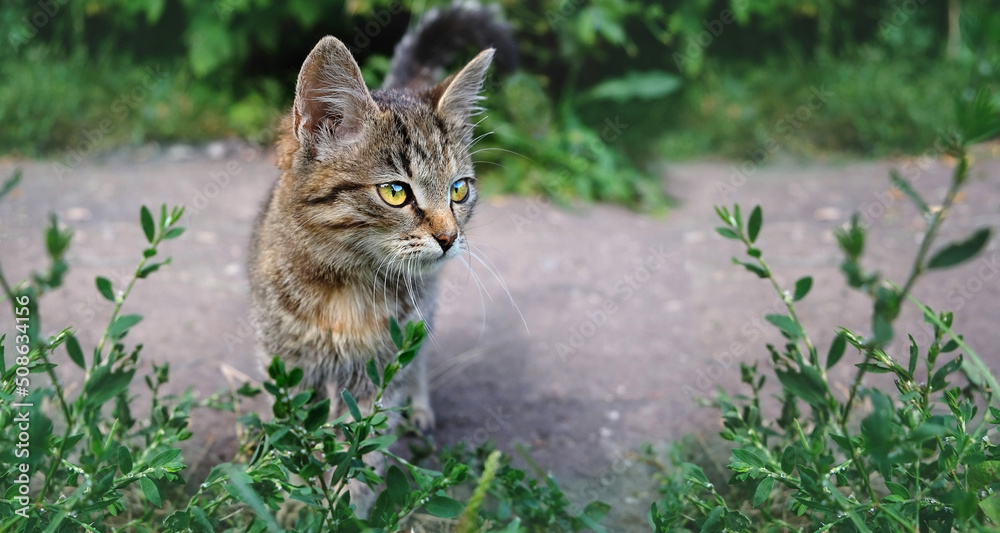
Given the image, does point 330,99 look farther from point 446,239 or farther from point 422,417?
point 422,417

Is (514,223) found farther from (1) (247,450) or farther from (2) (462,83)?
(1) (247,450)

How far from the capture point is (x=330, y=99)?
2.10 metres

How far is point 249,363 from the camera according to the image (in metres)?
3.18

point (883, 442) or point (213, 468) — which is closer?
point (883, 442)

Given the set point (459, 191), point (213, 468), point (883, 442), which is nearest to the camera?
point (883, 442)

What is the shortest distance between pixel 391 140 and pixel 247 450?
105 centimetres

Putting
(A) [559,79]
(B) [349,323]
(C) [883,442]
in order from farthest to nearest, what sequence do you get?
(A) [559,79] → (B) [349,323] → (C) [883,442]

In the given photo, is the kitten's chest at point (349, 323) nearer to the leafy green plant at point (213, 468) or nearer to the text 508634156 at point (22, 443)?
the leafy green plant at point (213, 468)

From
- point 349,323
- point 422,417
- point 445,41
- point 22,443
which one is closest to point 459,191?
point 349,323

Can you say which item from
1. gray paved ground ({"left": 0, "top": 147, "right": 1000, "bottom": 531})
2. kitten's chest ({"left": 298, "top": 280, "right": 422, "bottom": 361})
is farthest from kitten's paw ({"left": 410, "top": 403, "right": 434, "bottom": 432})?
kitten's chest ({"left": 298, "top": 280, "right": 422, "bottom": 361})

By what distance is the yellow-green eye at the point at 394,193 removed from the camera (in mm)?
2115

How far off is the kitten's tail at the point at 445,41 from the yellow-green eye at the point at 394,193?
1145 mm

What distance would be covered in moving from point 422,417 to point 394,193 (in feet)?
3.70

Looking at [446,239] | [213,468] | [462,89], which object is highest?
[462,89]
